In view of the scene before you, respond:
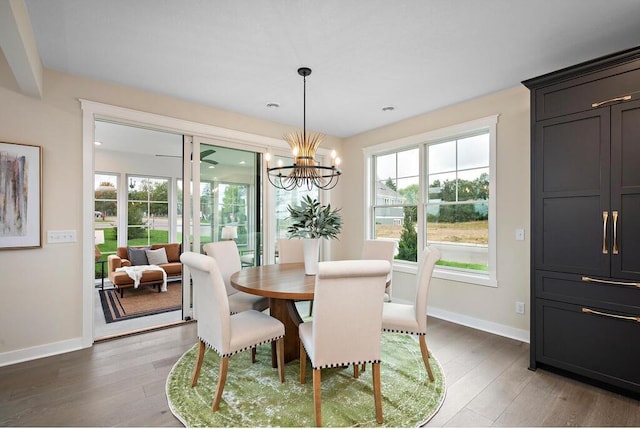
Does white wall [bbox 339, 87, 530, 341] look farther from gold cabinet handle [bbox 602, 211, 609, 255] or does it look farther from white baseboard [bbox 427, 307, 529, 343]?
gold cabinet handle [bbox 602, 211, 609, 255]

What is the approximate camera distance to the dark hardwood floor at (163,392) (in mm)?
1936

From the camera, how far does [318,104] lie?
378cm

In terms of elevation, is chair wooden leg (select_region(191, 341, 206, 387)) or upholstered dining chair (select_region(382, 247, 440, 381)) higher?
upholstered dining chair (select_region(382, 247, 440, 381))

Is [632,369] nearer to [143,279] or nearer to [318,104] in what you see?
[318,104]

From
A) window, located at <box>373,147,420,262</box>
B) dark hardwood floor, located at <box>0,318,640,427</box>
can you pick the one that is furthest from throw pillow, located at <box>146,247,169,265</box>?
window, located at <box>373,147,420,262</box>

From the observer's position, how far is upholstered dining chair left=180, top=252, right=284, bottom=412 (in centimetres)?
198

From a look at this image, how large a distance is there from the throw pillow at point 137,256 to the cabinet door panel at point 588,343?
6274mm

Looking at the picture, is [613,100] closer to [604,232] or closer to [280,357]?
[604,232]

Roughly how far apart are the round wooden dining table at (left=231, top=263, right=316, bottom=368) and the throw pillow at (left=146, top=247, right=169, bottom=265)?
4010mm

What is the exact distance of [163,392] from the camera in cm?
222

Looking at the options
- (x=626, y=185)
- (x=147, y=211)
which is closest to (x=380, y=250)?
(x=626, y=185)

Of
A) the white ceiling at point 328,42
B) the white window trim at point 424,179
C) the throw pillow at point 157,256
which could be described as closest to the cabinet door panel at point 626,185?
the white ceiling at point 328,42

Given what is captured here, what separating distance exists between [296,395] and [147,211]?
236 inches

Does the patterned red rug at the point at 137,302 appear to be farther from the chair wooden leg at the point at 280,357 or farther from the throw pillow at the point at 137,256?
the chair wooden leg at the point at 280,357
